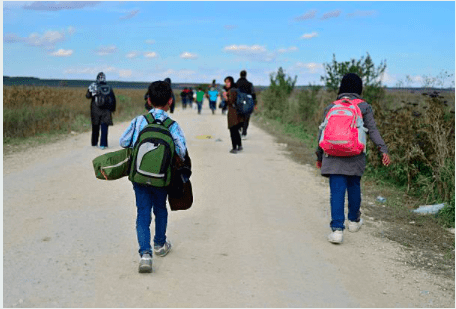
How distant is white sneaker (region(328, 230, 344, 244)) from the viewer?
6.08 meters

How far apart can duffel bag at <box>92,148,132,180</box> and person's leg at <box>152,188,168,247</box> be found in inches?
12.9

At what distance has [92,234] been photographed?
240 inches

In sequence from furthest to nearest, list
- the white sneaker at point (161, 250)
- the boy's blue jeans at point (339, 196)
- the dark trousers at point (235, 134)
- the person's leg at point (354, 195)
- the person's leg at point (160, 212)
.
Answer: the dark trousers at point (235, 134)
the person's leg at point (354, 195)
the boy's blue jeans at point (339, 196)
the white sneaker at point (161, 250)
the person's leg at point (160, 212)

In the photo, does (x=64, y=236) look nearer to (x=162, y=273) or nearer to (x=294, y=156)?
(x=162, y=273)

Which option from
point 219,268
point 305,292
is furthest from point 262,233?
point 305,292

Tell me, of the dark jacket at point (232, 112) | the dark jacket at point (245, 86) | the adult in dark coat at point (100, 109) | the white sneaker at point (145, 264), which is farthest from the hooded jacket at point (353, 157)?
the dark jacket at point (245, 86)

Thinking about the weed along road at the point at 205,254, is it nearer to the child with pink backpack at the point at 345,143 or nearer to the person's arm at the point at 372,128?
the child with pink backpack at the point at 345,143

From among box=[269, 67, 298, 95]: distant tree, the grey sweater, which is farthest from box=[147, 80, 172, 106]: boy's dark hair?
box=[269, 67, 298, 95]: distant tree

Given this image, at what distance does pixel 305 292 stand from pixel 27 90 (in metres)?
19.9

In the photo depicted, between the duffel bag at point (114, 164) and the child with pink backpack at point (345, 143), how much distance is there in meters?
2.08

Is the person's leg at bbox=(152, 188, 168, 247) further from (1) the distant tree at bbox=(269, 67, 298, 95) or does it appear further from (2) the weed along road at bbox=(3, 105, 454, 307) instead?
(1) the distant tree at bbox=(269, 67, 298, 95)

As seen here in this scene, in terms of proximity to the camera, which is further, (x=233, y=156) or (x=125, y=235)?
(x=233, y=156)

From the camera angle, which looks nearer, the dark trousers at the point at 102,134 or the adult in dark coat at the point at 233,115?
the adult in dark coat at the point at 233,115

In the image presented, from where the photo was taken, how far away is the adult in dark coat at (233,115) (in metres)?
12.4
